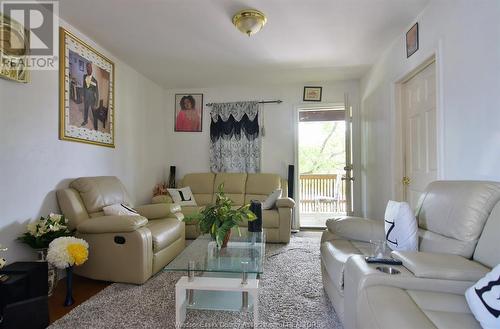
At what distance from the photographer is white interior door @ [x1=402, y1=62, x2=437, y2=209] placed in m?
2.26

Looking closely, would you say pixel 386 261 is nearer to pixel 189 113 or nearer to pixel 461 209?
pixel 461 209

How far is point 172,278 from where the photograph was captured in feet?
7.67

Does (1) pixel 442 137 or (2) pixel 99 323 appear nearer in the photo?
(2) pixel 99 323

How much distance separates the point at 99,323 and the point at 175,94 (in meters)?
3.75

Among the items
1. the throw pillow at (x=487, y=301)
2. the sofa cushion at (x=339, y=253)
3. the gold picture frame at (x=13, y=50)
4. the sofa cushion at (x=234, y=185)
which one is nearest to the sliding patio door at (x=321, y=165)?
the sofa cushion at (x=234, y=185)

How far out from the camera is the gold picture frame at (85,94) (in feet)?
8.00

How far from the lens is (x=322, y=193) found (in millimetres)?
5805

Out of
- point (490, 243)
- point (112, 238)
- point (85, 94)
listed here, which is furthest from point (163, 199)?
point (490, 243)

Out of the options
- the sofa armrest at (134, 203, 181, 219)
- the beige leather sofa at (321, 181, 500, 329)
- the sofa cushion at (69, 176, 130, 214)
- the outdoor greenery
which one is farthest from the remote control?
the outdoor greenery

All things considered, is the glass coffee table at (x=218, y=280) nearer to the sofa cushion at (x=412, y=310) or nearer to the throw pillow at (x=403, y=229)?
the sofa cushion at (x=412, y=310)

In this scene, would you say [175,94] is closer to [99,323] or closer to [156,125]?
[156,125]

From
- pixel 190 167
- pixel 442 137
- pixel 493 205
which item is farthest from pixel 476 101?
pixel 190 167

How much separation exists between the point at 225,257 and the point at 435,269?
1222 millimetres

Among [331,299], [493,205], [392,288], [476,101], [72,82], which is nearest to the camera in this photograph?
[392,288]
